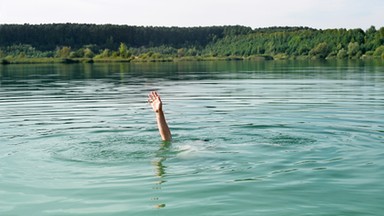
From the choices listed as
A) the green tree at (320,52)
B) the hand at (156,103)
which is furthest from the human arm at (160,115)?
the green tree at (320,52)

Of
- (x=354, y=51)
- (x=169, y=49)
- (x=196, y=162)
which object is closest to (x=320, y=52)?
(x=354, y=51)

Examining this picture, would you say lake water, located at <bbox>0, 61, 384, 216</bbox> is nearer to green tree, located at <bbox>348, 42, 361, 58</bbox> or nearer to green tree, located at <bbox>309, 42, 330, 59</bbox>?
green tree, located at <bbox>348, 42, 361, 58</bbox>

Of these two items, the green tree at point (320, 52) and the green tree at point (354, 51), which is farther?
the green tree at point (320, 52)

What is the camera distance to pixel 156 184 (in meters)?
8.28

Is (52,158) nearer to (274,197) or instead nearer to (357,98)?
(274,197)

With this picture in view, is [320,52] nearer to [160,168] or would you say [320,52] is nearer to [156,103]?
[156,103]

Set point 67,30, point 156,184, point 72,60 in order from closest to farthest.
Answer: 1. point 156,184
2. point 72,60
3. point 67,30

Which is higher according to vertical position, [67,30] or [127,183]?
[67,30]

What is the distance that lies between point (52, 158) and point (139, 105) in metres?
11.1

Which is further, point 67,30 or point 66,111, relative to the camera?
point 67,30

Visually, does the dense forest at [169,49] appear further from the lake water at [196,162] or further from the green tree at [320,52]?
the lake water at [196,162]

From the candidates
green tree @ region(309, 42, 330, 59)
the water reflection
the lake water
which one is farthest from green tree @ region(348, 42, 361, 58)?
the water reflection

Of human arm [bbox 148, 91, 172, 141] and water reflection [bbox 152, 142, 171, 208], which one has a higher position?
human arm [bbox 148, 91, 172, 141]

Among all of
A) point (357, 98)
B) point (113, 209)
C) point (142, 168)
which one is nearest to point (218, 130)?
point (142, 168)
